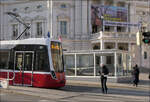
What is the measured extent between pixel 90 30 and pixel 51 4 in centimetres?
863

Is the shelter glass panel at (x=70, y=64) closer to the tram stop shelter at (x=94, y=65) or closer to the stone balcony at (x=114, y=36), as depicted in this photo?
the tram stop shelter at (x=94, y=65)

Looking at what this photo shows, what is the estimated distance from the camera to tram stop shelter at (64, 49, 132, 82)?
2547 cm

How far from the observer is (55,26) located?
4731cm

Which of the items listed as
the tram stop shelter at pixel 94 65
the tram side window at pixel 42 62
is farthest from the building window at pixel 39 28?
the tram side window at pixel 42 62

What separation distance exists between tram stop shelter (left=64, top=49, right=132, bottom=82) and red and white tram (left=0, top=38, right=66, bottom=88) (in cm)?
900

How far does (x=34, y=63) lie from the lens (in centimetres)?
1703

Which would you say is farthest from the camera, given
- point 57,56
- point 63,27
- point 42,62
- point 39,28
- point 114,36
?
point 39,28

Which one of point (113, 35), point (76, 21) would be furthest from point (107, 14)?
point (76, 21)

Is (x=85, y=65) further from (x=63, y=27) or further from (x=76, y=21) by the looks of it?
(x=76, y=21)

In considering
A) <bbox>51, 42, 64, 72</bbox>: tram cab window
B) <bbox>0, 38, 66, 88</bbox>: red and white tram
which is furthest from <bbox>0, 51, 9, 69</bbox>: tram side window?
<bbox>51, 42, 64, 72</bbox>: tram cab window

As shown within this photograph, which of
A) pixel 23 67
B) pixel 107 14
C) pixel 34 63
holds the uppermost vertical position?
pixel 107 14

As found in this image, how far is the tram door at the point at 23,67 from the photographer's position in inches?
675

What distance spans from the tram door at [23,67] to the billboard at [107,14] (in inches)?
1216

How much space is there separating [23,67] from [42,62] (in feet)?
4.83
